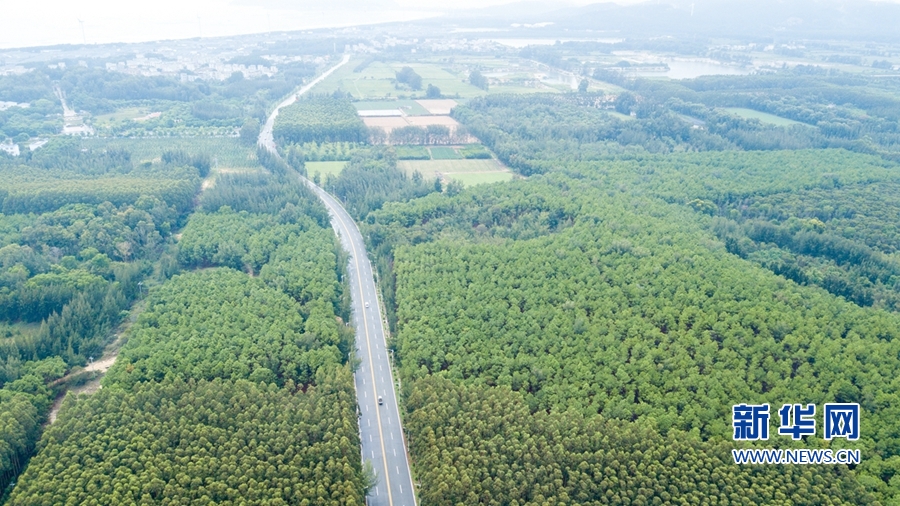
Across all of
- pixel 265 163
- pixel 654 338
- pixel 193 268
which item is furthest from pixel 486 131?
pixel 654 338

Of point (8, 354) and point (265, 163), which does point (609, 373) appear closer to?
point (8, 354)

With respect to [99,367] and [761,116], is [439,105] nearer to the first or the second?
[761,116]

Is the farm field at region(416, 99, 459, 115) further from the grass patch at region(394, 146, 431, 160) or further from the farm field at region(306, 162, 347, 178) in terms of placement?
the farm field at region(306, 162, 347, 178)

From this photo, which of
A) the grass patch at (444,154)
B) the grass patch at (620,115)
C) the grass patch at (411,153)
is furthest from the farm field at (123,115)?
the grass patch at (620,115)

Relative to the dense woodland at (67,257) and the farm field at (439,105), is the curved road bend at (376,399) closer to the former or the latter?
the dense woodland at (67,257)

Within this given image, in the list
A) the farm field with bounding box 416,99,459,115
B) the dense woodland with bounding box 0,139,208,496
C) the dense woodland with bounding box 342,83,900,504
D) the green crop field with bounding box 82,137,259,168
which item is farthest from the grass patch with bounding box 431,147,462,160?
the dense woodland with bounding box 0,139,208,496

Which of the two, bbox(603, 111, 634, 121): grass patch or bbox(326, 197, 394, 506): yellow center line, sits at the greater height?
bbox(603, 111, 634, 121): grass patch

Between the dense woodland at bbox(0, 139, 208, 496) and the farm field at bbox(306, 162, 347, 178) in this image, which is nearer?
the dense woodland at bbox(0, 139, 208, 496)

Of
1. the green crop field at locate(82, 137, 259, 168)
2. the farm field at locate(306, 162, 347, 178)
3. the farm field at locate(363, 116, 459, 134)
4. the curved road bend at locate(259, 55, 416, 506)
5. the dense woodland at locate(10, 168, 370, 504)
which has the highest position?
the farm field at locate(363, 116, 459, 134)
